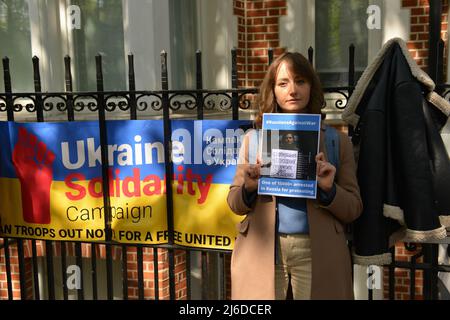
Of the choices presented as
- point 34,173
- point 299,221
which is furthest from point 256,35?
point 299,221

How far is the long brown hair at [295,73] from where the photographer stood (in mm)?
2150

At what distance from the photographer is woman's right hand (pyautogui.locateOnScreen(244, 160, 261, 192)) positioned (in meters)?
2.18

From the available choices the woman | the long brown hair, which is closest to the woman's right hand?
the woman

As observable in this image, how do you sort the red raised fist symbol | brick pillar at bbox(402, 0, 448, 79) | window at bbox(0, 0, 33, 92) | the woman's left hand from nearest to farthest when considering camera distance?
the woman's left hand < the red raised fist symbol < brick pillar at bbox(402, 0, 448, 79) < window at bbox(0, 0, 33, 92)

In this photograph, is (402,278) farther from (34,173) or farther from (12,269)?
(12,269)

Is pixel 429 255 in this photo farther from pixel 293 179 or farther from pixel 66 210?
pixel 66 210

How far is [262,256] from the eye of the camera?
218cm

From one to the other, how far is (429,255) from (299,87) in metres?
1.44

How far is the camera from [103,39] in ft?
16.8

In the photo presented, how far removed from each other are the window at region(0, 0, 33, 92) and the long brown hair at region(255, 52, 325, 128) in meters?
4.05

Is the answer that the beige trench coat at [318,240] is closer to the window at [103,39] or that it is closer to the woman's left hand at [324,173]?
the woman's left hand at [324,173]

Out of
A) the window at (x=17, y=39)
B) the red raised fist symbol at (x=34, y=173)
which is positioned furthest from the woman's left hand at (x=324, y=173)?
the window at (x=17, y=39)

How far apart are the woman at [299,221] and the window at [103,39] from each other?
3.27 meters

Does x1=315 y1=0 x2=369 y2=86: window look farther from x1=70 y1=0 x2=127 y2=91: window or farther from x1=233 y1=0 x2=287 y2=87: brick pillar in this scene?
x1=70 y1=0 x2=127 y2=91: window
